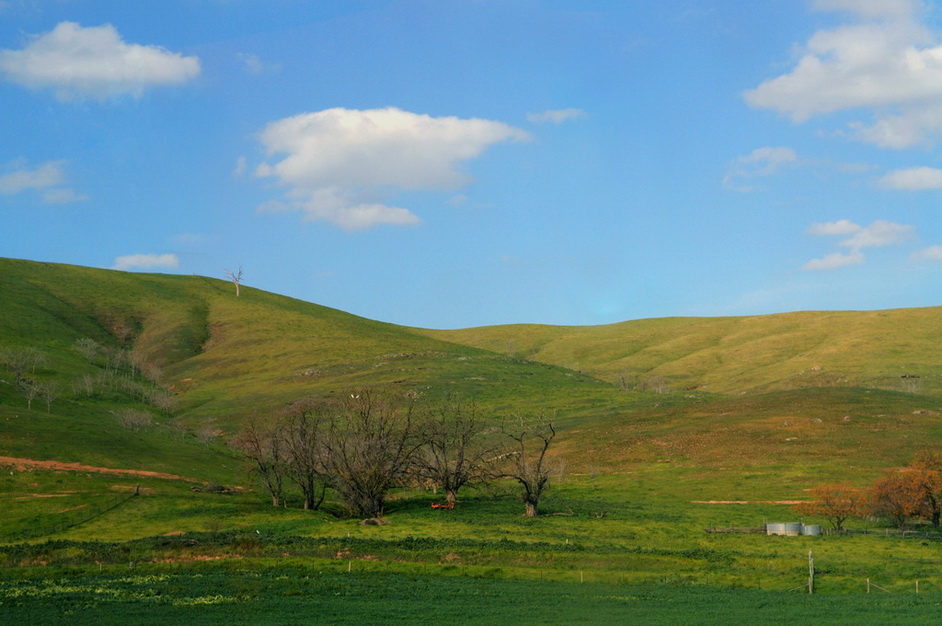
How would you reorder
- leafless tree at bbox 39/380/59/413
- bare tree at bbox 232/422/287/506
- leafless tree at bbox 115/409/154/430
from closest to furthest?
bare tree at bbox 232/422/287/506, leafless tree at bbox 39/380/59/413, leafless tree at bbox 115/409/154/430

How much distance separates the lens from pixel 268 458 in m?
77.5

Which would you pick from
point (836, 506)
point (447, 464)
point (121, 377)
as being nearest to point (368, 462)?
point (447, 464)

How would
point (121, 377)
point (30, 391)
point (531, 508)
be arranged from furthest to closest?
1. point (121, 377)
2. point (30, 391)
3. point (531, 508)

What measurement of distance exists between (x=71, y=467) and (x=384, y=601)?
58.3 metres

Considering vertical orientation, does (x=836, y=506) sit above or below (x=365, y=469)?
below

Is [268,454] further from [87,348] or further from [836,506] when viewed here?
[87,348]

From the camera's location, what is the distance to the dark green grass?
3428 centimetres

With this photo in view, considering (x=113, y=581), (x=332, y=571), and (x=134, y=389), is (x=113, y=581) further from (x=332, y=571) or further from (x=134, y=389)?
(x=134, y=389)

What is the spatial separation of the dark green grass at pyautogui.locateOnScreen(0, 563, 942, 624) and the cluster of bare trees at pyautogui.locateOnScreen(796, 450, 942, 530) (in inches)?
996

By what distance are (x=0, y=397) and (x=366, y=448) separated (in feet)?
224

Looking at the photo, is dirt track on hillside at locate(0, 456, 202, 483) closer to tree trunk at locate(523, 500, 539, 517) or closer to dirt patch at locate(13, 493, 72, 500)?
dirt patch at locate(13, 493, 72, 500)

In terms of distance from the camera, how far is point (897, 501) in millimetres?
63969

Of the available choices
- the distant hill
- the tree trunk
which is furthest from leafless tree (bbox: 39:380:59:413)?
the tree trunk

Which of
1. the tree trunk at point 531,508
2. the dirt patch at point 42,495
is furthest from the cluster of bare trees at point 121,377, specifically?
the tree trunk at point 531,508
